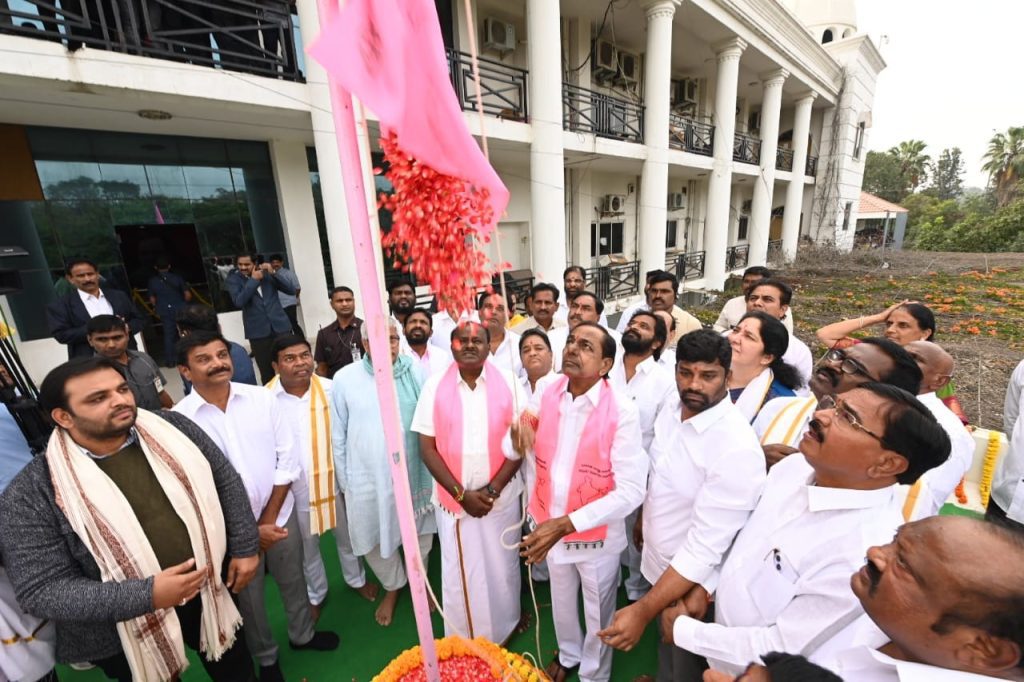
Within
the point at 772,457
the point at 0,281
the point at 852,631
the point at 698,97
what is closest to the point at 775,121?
the point at 698,97

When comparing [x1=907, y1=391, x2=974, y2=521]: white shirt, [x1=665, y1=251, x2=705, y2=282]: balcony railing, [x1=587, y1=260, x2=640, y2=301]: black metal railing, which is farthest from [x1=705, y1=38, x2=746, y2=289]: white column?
[x1=907, y1=391, x2=974, y2=521]: white shirt

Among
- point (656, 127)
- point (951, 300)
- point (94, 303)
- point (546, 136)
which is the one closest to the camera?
point (94, 303)

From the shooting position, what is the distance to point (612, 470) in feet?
6.38

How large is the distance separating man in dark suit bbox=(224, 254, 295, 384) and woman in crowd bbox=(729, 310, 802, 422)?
16.3 ft

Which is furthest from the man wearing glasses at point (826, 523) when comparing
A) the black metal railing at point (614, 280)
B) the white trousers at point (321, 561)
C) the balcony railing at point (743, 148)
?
the balcony railing at point (743, 148)

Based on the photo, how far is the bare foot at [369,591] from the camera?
2.84m

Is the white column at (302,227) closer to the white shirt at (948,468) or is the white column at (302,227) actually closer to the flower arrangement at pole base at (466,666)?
the flower arrangement at pole base at (466,666)

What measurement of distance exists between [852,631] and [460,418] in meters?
1.62

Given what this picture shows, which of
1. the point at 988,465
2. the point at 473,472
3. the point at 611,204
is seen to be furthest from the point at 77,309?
the point at 611,204

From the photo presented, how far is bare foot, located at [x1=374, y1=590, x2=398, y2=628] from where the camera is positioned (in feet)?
8.63

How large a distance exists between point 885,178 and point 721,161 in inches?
1780

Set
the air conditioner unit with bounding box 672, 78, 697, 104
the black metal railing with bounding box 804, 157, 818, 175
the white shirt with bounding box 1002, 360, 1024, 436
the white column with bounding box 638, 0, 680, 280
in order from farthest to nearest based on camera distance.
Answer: the black metal railing with bounding box 804, 157, 818, 175 < the air conditioner unit with bounding box 672, 78, 697, 104 < the white column with bounding box 638, 0, 680, 280 < the white shirt with bounding box 1002, 360, 1024, 436

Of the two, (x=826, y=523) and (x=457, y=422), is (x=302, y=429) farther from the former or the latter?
(x=826, y=523)

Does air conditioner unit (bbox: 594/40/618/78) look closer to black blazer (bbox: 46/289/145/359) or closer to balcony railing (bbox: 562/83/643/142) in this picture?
balcony railing (bbox: 562/83/643/142)
